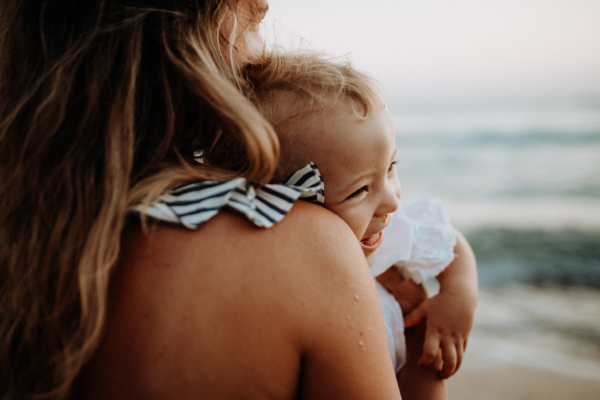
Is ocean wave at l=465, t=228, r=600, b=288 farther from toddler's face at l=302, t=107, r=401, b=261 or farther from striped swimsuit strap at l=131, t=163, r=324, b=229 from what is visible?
striped swimsuit strap at l=131, t=163, r=324, b=229

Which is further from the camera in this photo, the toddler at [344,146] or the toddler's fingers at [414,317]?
the toddler's fingers at [414,317]

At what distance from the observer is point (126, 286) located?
0.85 metres

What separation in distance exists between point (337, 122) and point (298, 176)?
0.23 metres

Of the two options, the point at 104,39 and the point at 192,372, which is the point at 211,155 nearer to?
the point at 104,39

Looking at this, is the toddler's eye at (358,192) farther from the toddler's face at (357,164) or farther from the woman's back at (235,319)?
the woman's back at (235,319)

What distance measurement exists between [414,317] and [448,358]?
190 mm

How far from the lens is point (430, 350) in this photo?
1.55 metres

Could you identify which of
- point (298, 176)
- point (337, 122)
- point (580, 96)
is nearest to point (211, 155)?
point (298, 176)

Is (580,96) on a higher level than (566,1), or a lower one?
lower

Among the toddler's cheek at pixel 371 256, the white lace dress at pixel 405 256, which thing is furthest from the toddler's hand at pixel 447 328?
the toddler's cheek at pixel 371 256

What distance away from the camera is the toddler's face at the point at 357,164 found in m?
1.34

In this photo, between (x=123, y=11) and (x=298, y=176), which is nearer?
(x=123, y=11)

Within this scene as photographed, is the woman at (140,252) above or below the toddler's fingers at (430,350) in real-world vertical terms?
above

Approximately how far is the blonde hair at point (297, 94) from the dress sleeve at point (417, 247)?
1.87ft
